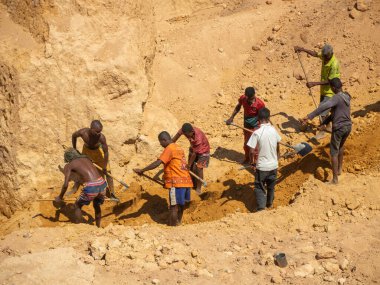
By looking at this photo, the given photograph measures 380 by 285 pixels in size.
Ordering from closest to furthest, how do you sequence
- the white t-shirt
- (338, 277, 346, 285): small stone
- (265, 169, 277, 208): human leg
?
1. (338, 277, 346, 285): small stone
2. the white t-shirt
3. (265, 169, 277, 208): human leg

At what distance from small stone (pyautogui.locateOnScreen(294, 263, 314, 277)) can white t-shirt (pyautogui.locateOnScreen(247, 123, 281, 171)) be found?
57.7 inches

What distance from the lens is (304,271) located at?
546cm

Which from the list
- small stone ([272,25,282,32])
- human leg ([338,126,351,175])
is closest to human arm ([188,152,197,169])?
human leg ([338,126,351,175])

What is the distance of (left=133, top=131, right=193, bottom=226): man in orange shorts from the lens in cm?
664

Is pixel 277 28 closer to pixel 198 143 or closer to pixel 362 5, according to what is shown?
pixel 362 5

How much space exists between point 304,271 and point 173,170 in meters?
2.13

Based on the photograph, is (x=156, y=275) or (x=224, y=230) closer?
(x=156, y=275)

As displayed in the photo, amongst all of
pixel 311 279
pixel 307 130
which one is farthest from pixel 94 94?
pixel 311 279

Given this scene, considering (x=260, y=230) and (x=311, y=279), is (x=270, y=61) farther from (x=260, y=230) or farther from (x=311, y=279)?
(x=311, y=279)

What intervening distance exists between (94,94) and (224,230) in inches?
119

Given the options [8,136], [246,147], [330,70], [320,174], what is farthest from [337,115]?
[8,136]

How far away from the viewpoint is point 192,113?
9734mm

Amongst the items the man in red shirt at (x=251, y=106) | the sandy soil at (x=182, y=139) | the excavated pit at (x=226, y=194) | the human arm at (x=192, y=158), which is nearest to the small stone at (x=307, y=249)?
the sandy soil at (x=182, y=139)

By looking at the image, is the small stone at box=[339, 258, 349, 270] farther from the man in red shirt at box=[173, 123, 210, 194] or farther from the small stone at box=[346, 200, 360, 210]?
the man in red shirt at box=[173, 123, 210, 194]
